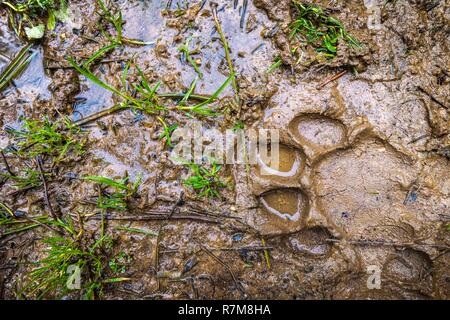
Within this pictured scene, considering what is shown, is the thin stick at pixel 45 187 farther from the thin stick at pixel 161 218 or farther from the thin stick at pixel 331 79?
the thin stick at pixel 331 79

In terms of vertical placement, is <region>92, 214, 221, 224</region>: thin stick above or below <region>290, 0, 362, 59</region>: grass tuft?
below

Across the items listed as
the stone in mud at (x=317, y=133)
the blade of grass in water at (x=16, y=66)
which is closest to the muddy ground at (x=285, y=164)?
the stone in mud at (x=317, y=133)

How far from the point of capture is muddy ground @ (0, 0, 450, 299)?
2.35 m

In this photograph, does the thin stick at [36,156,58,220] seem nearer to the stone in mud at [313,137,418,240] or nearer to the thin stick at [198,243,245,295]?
the thin stick at [198,243,245,295]

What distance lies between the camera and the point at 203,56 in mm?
2449

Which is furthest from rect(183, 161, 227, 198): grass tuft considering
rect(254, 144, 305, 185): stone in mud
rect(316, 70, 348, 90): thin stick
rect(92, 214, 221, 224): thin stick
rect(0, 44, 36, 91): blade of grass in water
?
rect(0, 44, 36, 91): blade of grass in water
